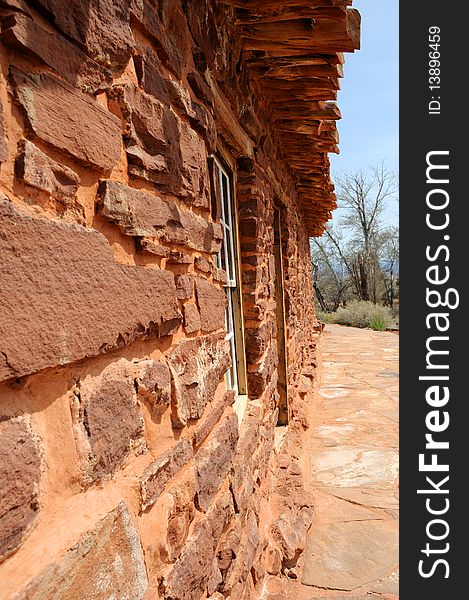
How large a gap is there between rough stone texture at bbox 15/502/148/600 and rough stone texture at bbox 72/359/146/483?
11 centimetres

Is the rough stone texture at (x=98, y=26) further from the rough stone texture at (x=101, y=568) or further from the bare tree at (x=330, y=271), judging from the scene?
A: the bare tree at (x=330, y=271)

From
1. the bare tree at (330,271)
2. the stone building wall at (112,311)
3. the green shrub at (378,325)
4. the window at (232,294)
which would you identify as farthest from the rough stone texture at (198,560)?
the bare tree at (330,271)

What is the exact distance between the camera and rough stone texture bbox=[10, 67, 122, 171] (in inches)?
30.4

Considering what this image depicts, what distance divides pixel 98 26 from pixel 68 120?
26cm

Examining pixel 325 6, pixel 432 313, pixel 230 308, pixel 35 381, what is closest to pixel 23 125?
pixel 35 381

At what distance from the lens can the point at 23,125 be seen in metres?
0.77

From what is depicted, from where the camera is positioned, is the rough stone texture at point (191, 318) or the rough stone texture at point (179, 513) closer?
the rough stone texture at point (179, 513)

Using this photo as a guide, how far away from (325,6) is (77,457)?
2007mm

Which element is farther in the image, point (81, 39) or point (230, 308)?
point (230, 308)

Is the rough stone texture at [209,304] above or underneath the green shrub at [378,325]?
above

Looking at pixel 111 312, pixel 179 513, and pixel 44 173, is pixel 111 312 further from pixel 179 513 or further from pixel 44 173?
pixel 179 513

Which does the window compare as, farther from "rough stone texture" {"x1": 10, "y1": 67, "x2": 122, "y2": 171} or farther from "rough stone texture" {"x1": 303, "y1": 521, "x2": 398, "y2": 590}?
"rough stone texture" {"x1": 10, "y1": 67, "x2": 122, "y2": 171}

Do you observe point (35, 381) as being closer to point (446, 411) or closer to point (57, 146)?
point (57, 146)

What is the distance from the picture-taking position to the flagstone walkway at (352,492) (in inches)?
102
